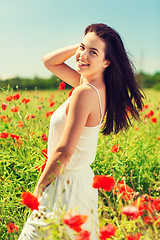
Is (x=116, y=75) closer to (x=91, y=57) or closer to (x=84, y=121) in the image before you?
(x=91, y=57)

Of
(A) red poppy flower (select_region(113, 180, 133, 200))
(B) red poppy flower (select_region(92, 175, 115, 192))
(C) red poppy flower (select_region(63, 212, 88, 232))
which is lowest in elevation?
(A) red poppy flower (select_region(113, 180, 133, 200))

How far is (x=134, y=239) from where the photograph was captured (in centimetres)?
122

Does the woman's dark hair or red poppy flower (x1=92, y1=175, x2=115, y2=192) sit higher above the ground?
the woman's dark hair

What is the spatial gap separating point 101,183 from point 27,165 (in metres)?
1.68

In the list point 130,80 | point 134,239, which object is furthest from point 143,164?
point 134,239

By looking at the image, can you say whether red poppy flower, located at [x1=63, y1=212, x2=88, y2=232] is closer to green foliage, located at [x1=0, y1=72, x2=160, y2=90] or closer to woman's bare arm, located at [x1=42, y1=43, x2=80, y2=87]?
woman's bare arm, located at [x1=42, y1=43, x2=80, y2=87]

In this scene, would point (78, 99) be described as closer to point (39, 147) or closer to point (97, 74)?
point (97, 74)

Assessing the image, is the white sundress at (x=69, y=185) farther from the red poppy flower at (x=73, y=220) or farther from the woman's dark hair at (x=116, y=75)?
the red poppy flower at (x=73, y=220)

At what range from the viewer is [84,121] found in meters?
1.44

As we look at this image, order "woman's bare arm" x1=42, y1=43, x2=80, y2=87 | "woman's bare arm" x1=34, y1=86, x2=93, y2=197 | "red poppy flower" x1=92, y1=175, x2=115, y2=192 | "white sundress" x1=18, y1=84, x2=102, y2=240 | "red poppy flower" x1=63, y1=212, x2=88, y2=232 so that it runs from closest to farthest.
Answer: "red poppy flower" x1=63, y1=212, x2=88, y2=232 → "red poppy flower" x1=92, y1=175, x2=115, y2=192 → "woman's bare arm" x1=34, y1=86, x2=93, y2=197 → "white sundress" x1=18, y1=84, x2=102, y2=240 → "woman's bare arm" x1=42, y1=43, x2=80, y2=87

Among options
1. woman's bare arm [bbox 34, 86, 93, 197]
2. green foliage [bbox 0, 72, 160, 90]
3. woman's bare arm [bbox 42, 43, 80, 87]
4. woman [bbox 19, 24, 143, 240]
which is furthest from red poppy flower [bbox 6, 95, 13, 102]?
woman's bare arm [bbox 34, 86, 93, 197]

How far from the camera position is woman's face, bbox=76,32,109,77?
5.11 feet

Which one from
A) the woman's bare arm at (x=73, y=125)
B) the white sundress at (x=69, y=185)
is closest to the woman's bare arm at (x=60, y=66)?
the white sundress at (x=69, y=185)

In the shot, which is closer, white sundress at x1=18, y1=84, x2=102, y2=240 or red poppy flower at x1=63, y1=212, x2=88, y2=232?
red poppy flower at x1=63, y1=212, x2=88, y2=232
